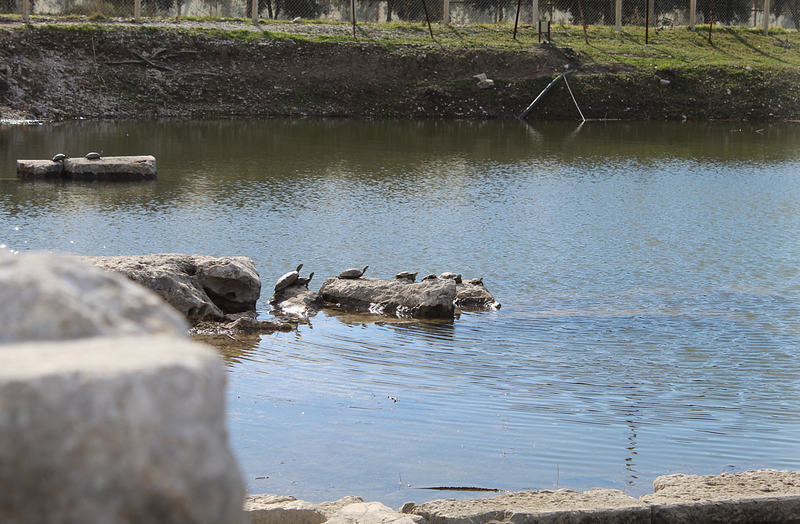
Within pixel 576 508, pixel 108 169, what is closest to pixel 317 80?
pixel 108 169

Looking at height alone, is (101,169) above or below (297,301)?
above

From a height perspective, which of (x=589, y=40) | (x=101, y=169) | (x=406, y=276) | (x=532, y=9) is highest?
(x=532, y=9)

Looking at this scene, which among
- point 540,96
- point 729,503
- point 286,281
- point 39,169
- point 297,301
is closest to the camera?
point 729,503

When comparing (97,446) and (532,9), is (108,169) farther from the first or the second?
(532,9)

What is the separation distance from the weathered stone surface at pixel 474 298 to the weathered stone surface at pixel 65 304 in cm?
722

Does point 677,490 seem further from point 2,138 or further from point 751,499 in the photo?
point 2,138

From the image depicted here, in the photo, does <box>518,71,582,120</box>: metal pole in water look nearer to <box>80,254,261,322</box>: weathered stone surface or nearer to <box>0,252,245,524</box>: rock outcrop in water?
<box>80,254,261,322</box>: weathered stone surface

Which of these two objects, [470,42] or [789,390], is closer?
[789,390]

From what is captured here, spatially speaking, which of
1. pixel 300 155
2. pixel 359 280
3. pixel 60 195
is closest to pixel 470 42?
pixel 300 155

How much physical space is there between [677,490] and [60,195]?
12.5 metres

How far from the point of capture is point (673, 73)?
33000 mm

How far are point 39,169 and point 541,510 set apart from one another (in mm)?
14343

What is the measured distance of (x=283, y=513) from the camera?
143 inches

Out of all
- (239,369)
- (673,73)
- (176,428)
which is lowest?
(239,369)
